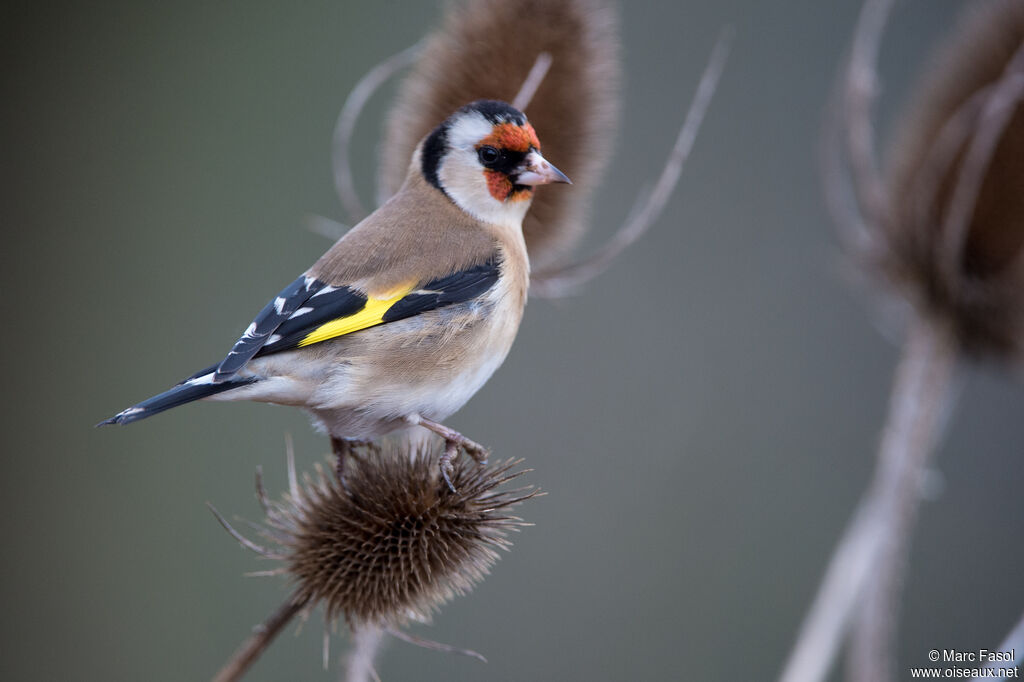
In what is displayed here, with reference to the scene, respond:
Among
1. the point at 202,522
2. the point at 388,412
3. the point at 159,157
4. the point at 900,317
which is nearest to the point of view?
the point at 388,412

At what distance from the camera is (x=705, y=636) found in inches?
229

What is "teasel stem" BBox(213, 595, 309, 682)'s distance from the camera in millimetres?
2203

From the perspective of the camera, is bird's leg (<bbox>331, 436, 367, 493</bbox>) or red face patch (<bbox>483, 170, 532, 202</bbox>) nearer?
bird's leg (<bbox>331, 436, 367, 493</bbox>)

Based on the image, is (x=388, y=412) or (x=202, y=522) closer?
(x=388, y=412)

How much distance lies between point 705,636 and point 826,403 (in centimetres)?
168

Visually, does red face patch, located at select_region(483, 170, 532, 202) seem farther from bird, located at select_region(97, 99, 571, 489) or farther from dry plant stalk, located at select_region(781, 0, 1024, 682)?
dry plant stalk, located at select_region(781, 0, 1024, 682)

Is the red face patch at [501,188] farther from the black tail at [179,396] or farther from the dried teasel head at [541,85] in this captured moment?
the black tail at [179,396]

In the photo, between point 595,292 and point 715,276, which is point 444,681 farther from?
point 715,276

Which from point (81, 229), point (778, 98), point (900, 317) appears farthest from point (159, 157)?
point (900, 317)

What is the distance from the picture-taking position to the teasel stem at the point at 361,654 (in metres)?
2.56

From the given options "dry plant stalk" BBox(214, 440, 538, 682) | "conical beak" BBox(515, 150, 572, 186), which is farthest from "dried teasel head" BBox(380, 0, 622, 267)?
"dry plant stalk" BBox(214, 440, 538, 682)

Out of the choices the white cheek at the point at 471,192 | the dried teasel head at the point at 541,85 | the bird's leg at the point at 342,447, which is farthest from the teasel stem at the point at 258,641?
the dried teasel head at the point at 541,85

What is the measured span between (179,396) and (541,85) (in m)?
1.81

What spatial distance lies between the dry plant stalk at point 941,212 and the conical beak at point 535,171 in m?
1.27
